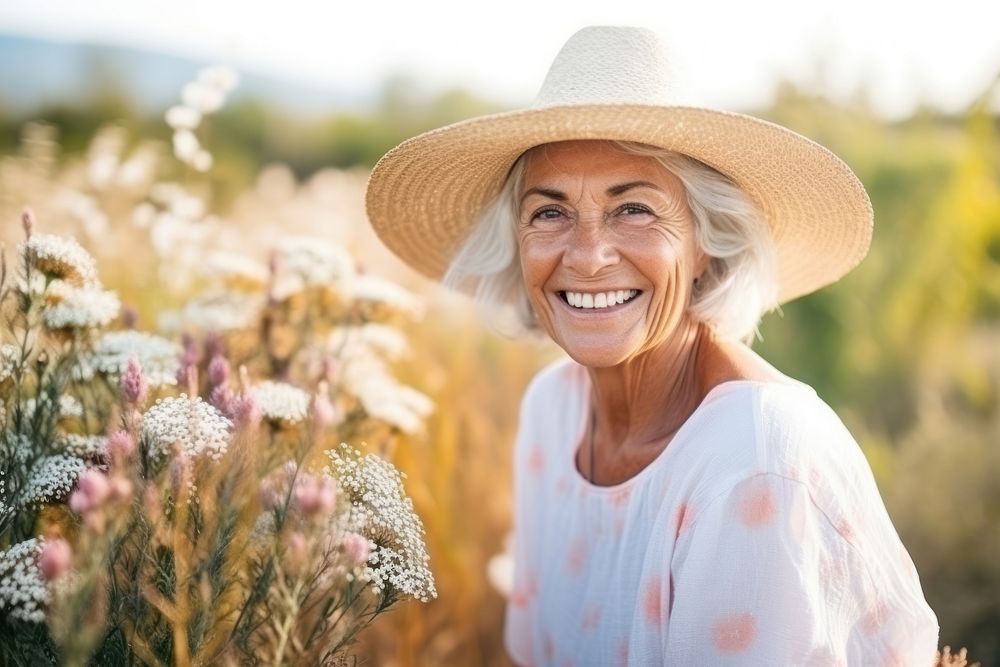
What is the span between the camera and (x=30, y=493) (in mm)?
1477

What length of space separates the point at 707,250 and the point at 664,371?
321mm

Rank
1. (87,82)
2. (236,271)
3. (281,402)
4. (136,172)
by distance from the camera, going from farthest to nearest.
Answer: (87,82)
(136,172)
(236,271)
(281,402)

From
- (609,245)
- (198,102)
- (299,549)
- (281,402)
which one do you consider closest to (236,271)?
(198,102)

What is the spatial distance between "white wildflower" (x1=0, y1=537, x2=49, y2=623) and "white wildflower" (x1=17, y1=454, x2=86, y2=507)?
86 millimetres

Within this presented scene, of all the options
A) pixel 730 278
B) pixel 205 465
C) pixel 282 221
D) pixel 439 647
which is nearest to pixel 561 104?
pixel 730 278

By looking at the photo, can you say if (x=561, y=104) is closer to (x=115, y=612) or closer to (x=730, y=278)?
(x=730, y=278)

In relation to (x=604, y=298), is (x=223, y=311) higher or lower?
lower

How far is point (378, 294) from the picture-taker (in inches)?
97.3

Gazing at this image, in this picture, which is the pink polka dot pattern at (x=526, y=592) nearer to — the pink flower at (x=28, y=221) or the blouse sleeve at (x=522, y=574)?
the blouse sleeve at (x=522, y=574)

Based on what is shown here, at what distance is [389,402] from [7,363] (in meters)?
0.85

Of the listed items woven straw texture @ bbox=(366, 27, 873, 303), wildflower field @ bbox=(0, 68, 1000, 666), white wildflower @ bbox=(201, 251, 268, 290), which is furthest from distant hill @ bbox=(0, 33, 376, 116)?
woven straw texture @ bbox=(366, 27, 873, 303)

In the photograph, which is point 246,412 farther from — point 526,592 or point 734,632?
point 526,592

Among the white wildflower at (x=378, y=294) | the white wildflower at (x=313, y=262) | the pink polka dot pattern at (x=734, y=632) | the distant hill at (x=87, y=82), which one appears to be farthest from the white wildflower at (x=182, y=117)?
the distant hill at (x=87, y=82)

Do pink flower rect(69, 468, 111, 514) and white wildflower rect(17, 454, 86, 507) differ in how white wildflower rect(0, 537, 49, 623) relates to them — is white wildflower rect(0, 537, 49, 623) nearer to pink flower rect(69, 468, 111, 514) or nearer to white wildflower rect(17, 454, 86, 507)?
white wildflower rect(17, 454, 86, 507)
